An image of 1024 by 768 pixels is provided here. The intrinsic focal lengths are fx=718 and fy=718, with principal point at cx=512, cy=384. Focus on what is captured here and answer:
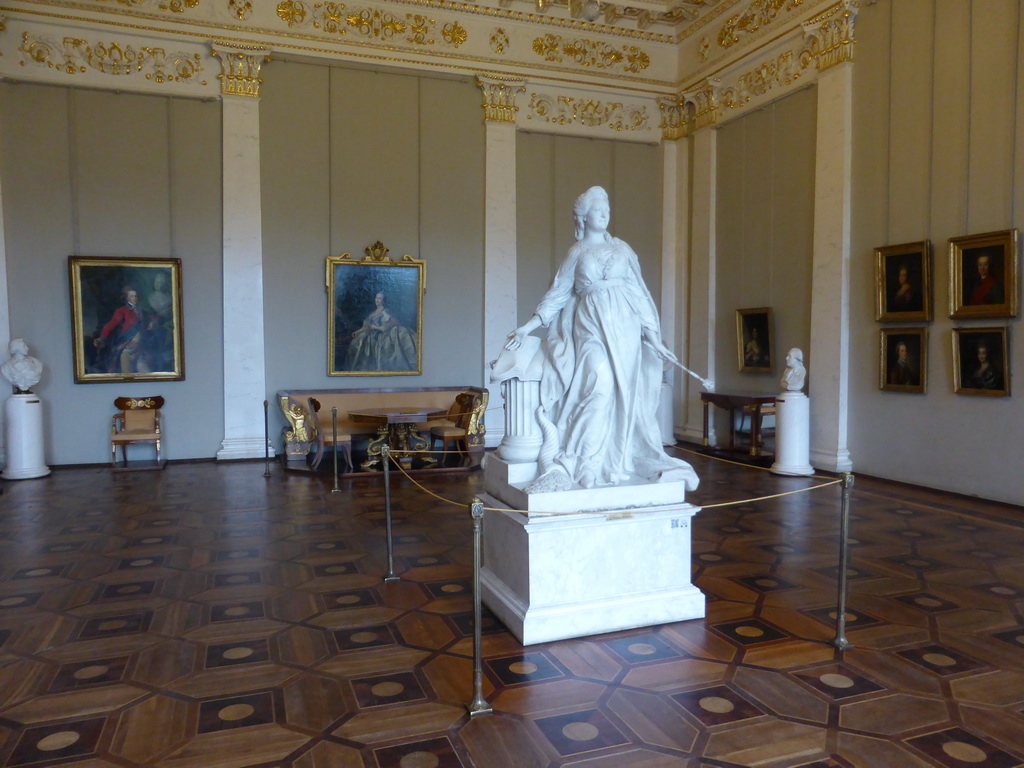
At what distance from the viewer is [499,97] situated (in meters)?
11.3

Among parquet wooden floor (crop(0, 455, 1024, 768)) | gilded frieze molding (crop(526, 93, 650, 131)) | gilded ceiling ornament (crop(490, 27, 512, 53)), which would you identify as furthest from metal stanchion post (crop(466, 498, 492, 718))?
gilded ceiling ornament (crop(490, 27, 512, 53))

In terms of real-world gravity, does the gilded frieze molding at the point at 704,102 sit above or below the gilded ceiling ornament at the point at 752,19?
below

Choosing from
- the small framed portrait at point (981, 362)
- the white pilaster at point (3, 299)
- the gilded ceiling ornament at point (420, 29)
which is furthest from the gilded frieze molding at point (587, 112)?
the white pilaster at point (3, 299)

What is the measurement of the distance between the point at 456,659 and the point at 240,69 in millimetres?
9410

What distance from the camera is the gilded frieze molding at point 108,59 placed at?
940 centimetres

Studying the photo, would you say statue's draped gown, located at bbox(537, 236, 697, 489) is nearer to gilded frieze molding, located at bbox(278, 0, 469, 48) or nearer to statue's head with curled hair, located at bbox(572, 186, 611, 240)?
statue's head with curled hair, located at bbox(572, 186, 611, 240)

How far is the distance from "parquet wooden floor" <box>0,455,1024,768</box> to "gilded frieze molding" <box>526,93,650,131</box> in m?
7.82

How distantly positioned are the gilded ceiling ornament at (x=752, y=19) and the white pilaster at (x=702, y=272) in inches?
52.4

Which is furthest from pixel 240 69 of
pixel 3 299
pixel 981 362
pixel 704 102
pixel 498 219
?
pixel 981 362

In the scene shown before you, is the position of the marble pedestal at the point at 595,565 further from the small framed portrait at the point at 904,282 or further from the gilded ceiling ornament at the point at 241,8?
the gilded ceiling ornament at the point at 241,8

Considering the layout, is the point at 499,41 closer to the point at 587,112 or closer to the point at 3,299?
the point at 587,112

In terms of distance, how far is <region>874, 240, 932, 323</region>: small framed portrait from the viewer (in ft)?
26.0

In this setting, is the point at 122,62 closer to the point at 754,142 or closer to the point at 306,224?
the point at 306,224

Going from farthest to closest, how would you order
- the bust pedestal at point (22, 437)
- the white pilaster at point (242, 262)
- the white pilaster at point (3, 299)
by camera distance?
the white pilaster at point (242, 262) < the white pilaster at point (3, 299) < the bust pedestal at point (22, 437)
